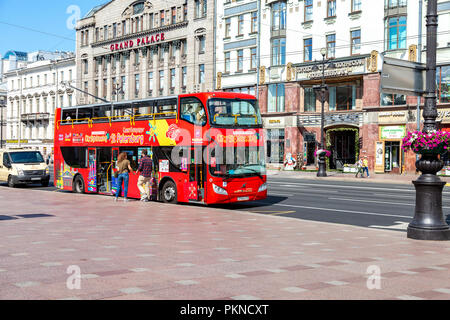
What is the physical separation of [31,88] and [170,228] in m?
76.6

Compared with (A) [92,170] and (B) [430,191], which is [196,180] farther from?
(B) [430,191]

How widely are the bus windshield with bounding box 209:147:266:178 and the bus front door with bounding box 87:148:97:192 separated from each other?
709cm

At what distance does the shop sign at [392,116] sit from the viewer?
38.2 meters

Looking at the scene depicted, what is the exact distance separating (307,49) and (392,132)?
10.7 meters

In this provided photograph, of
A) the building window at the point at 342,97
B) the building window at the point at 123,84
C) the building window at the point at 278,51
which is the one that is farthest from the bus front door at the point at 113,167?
the building window at the point at 123,84

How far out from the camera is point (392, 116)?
3888 cm

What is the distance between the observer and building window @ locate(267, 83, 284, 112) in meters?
46.9

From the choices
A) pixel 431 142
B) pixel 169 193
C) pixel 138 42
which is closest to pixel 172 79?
pixel 138 42

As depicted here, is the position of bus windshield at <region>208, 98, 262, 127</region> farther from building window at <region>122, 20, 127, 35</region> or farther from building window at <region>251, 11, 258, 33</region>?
building window at <region>122, 20, 127, 35</region>

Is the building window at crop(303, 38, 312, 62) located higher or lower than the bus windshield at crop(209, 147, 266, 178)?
higher

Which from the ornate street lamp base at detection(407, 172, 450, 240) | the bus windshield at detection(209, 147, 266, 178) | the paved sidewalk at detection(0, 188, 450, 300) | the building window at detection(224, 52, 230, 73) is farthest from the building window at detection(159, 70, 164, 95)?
the ornate street lamp base at detection(407, 172, 450, 240)

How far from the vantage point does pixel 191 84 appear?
180ft
